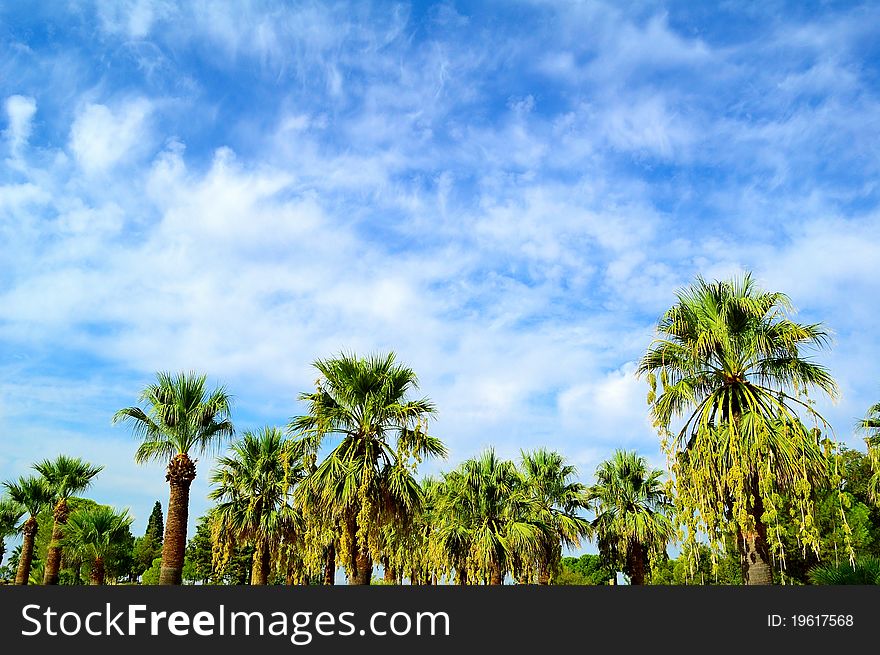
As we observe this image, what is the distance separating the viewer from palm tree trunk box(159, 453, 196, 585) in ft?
81.5

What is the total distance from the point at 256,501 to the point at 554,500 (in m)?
15.2

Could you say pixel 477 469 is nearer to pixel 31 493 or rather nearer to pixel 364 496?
pixel 364 496

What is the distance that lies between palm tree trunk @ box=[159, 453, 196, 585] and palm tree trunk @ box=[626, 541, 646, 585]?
21713 mm

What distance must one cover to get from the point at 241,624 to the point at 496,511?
23389 millimetres

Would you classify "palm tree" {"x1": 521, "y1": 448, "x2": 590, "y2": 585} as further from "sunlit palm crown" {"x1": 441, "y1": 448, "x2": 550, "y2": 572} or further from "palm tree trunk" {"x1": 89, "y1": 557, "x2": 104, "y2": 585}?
"palm tree trunk" {"x1": 89, "y1": 557, "x2": 104, "y2": 585}

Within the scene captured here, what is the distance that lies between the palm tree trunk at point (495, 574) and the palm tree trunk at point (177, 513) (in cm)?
1256

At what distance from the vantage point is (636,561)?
117ft

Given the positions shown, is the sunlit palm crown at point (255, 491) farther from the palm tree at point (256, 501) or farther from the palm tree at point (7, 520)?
the palm tree at point (7, 520)

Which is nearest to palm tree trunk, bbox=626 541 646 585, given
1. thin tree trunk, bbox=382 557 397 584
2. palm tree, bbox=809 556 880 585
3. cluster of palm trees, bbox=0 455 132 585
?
thin tree trunk, bbox=382 557 397 584

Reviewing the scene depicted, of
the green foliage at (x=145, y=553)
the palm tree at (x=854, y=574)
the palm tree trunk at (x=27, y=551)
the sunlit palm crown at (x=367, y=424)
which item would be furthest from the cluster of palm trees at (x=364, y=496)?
the green foliage at (x=145, y=553)

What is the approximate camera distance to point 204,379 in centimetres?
2612

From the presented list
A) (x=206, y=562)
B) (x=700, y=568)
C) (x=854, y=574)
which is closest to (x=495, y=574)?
(x=700, y=568)

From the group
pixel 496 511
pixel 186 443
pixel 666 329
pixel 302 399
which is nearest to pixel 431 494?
pixel 496 511

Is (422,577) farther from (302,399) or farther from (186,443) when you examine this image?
(302,399)
